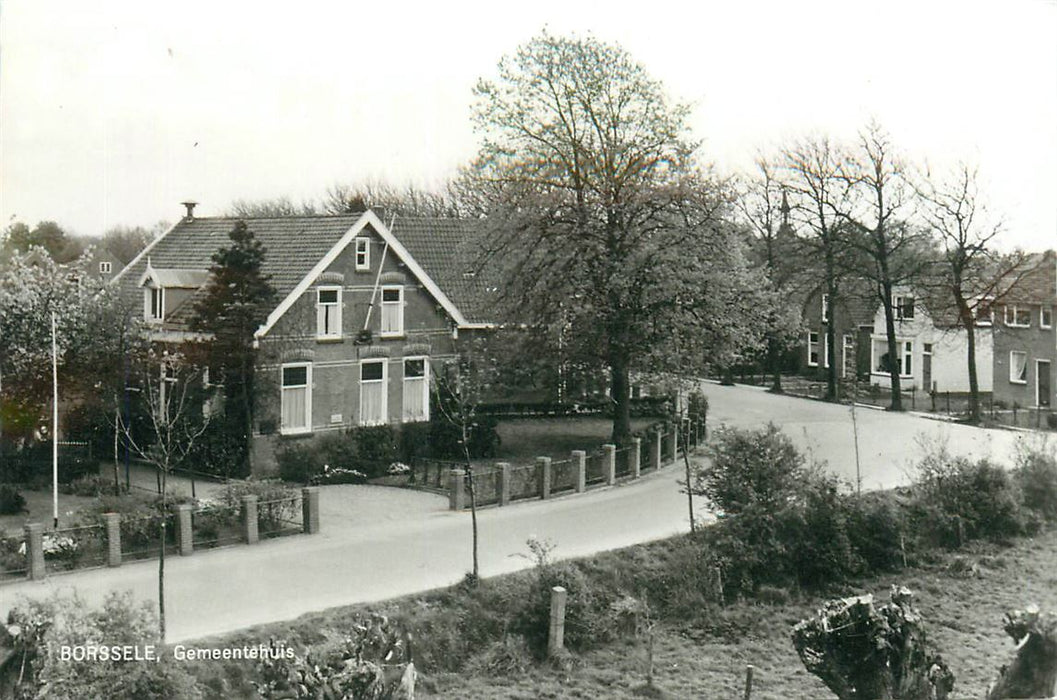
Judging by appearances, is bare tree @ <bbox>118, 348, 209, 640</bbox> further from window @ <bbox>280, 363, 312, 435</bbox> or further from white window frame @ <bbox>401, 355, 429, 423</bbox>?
white window frame @ <bbox>401, 355, 429, 423</bbox>

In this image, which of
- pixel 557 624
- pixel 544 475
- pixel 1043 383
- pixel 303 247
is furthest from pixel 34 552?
pixel 1043 383

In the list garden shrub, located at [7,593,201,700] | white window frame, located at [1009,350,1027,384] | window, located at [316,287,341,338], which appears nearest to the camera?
garden shrub, located at [7,593,201,700]

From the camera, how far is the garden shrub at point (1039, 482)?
38.8ft

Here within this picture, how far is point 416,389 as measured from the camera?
13367 mm

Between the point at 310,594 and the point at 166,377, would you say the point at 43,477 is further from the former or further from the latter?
the point at 310,594

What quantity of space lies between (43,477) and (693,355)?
32.1 ft

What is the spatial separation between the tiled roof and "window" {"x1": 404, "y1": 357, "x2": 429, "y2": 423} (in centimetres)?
164

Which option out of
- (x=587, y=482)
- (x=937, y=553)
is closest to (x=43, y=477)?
(x=587, y=482)

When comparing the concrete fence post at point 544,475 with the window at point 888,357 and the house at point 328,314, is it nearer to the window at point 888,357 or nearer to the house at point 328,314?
the house at point 328,314

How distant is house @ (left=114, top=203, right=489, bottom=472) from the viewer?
10711 mm

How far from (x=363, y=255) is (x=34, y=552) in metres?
5.51

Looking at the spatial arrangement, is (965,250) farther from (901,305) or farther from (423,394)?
(423,394)

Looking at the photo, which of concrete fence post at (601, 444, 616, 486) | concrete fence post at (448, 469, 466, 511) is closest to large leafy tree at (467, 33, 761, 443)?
concrete fence post at (601, 444, 616, 486)

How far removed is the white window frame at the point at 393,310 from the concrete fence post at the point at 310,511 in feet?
8.60
